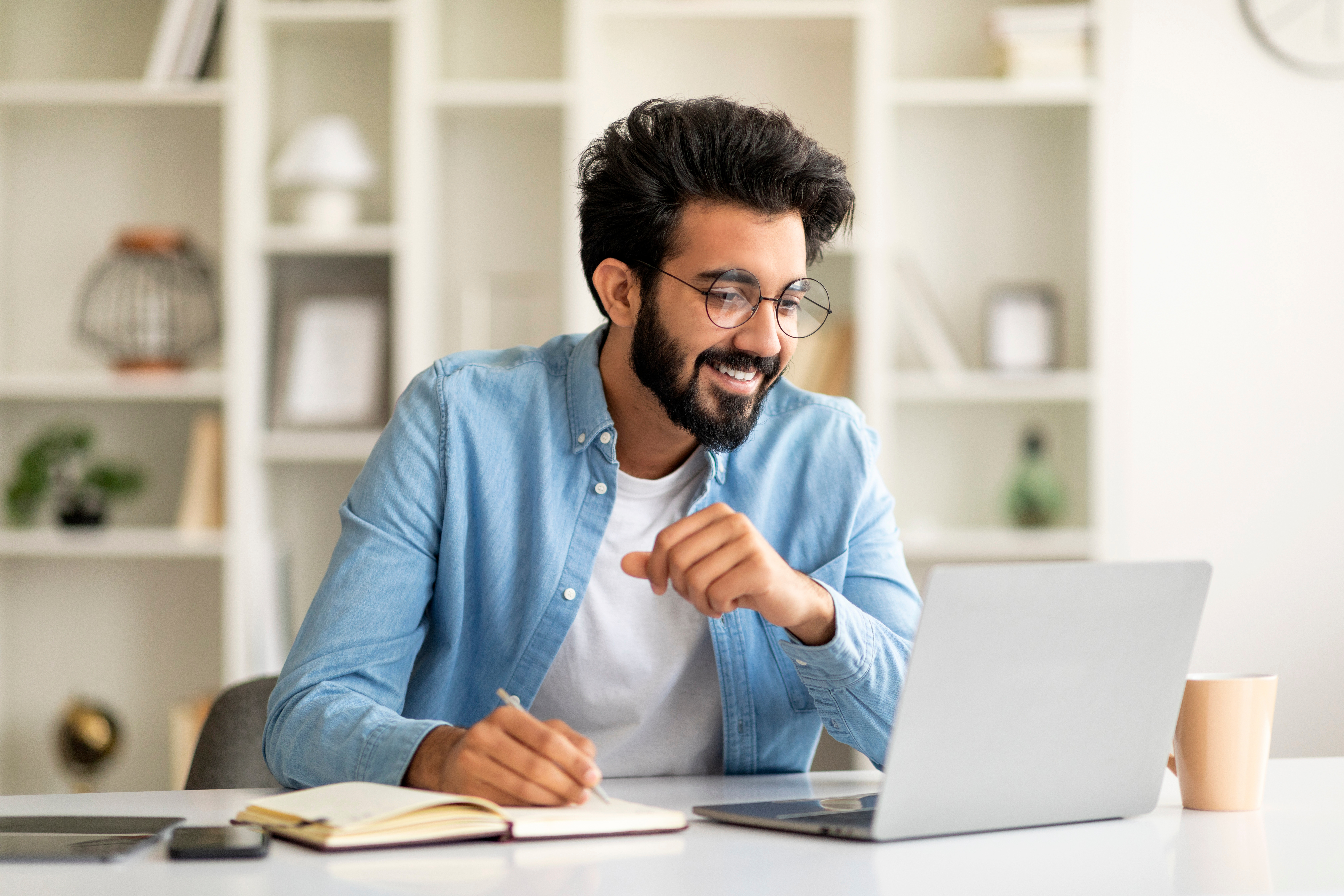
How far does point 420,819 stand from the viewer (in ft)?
2.61

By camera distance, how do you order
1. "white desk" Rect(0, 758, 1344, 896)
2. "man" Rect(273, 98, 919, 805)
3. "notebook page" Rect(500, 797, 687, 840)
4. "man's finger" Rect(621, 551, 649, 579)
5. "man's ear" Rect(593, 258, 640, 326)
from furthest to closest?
"man's ear" Rect(593, 258, 640, 326) → "man" Rect(273, 98, 919, 805) → "man's finger" Rect(621, 551, 649, 579) → "notebook page" Rect(500, 797, 687, 840) → "white desk" Rect(0, 758, 1344, 896)

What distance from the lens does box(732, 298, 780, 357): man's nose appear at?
1322mm

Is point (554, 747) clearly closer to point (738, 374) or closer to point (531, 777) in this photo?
point (531, 777)

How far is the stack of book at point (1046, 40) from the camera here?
2463mm

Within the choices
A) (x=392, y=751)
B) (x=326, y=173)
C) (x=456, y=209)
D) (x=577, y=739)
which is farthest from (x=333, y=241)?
(x=577, y=739)

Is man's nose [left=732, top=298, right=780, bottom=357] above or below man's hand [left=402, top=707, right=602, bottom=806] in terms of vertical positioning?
above

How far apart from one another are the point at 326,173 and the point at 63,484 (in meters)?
0.86

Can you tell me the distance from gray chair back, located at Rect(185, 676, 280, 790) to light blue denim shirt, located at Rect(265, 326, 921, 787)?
0.15 metres

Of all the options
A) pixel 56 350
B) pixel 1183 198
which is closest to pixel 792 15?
pixel 1183 198

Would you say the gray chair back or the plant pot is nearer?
the gray chair back

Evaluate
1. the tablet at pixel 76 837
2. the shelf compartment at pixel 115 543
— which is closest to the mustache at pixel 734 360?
the tablet at pixel 76 837

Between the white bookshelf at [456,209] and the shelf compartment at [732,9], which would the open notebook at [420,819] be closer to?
the white bookshelf at [456,209]

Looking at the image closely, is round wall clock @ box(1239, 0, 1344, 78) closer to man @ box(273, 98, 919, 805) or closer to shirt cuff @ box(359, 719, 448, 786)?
man @ box(273, 98, 919, 805)

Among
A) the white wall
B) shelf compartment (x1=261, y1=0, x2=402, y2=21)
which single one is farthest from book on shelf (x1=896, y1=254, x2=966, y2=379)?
shelf compartment (x1=261, y1=0, x2=402, y2=21)
